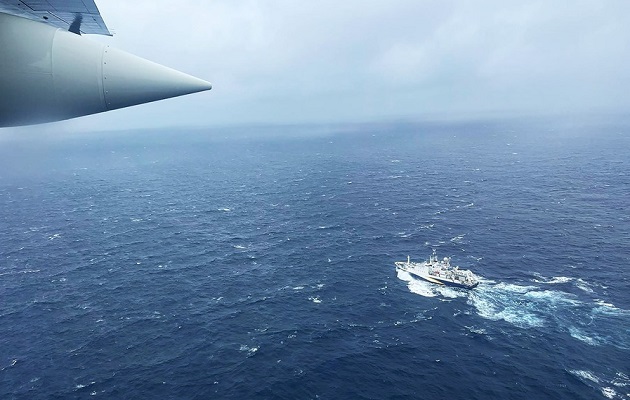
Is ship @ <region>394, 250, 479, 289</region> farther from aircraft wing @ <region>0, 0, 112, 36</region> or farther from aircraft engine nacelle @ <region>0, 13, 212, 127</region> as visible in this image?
aircraft wing @ <region>0, 0, 112, 36</region>

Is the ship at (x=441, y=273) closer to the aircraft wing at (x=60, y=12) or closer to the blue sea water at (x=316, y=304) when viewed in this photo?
the blue sea water at (x=316, y=304)

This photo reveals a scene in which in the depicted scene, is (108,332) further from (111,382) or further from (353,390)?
(353,390)

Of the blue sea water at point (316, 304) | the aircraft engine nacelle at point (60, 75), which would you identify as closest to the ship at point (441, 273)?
the blue sea water at point (316, 304)

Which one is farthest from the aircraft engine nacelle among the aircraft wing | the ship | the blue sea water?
the ship

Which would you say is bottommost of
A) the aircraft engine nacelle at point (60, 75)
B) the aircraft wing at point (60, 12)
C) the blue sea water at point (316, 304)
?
the blue sea water at point (316, 304)

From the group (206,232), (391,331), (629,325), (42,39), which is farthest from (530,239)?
(42,39)

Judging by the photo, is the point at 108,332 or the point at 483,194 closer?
the point at 108,332
